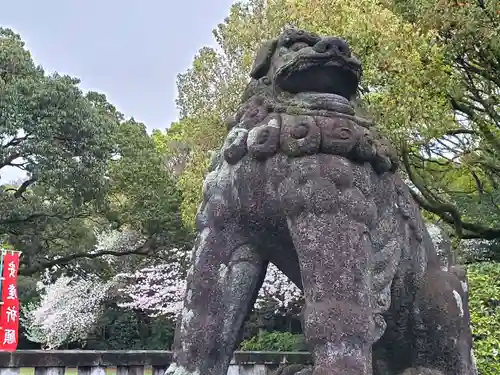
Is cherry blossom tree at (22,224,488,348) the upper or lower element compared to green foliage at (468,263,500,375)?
upper

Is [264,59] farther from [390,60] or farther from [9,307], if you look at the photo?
[9,307]

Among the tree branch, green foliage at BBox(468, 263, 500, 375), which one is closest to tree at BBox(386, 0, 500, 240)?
the tree branch

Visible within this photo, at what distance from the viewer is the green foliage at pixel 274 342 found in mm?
13688

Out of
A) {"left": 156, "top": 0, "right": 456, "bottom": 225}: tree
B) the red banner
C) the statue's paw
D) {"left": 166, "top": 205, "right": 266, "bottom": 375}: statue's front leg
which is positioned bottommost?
the statue's paw

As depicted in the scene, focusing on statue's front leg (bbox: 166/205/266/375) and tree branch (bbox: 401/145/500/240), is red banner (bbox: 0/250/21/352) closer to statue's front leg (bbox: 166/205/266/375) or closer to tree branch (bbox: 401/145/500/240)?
tree branch (bbox: 401/145/500/240)

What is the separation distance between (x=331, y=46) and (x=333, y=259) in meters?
0.94

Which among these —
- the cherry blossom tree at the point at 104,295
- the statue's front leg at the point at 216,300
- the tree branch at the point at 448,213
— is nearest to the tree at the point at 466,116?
the tree branch at the point at 448,213

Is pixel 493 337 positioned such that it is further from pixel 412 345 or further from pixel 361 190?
pixel 361 190

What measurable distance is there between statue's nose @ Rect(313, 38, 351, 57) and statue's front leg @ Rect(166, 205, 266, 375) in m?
0.86

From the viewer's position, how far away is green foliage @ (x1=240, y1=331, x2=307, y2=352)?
44.9 feet

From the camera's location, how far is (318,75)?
9.23 ft

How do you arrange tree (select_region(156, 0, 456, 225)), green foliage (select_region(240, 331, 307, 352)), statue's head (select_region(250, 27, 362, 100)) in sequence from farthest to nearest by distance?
1. green foliage (select_region(240, 331, 307, 352))
2. tree (select_region(156, 0, 456, 225))
3. statue's head (select_region(250, 27, 362, 100))

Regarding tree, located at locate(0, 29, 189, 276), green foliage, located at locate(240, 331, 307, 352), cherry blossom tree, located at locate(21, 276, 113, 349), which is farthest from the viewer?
cherry blossom tree, located at locate(21, 276, 113, 349)

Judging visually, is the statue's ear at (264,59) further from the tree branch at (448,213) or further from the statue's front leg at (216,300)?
the tree branch at (448,213)
